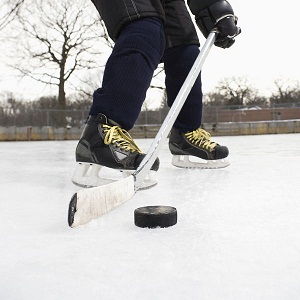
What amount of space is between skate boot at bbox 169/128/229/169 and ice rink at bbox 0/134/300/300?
612 mm

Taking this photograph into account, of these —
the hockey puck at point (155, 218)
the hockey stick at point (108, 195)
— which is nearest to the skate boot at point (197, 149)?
the hockey stick at point (108, 195)

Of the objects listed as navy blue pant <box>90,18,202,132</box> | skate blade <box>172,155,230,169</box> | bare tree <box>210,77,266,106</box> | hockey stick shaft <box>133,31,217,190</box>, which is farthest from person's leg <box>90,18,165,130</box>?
bare tree <box>210,77,266,106</box>

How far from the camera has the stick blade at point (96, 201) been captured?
615mm

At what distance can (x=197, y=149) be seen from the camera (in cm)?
164

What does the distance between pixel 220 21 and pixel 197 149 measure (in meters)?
0.54

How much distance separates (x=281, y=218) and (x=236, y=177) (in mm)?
612

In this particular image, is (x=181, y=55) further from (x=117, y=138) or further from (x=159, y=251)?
(x=159, y=251)

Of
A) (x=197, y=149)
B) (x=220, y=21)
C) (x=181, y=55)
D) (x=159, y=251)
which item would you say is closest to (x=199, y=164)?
(x=197, y=149)

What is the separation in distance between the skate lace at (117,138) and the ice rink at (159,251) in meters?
0.19

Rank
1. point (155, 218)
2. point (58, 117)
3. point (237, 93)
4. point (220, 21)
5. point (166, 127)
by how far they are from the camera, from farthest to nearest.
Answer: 1. point (237, 93)
2. point (58, 117)
3. point (220, 21)
4. point (166, 127)
5. point (155, 218)

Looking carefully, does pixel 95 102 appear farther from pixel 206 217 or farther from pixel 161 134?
pixel 206 217

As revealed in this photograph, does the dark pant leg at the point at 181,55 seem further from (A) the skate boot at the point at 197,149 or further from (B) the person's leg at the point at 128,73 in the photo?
(B) the person's leg at the point at 128,73

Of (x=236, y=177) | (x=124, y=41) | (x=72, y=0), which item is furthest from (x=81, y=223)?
(x=72, y=0)

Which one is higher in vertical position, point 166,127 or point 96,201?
point 166,127
